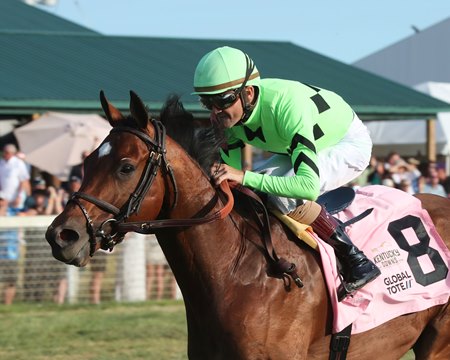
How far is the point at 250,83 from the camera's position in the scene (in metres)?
4.41

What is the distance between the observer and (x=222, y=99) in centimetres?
433

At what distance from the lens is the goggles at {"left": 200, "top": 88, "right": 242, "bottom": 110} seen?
4.32 m

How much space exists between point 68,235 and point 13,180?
23.8 feet

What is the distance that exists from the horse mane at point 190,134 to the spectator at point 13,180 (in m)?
6.74

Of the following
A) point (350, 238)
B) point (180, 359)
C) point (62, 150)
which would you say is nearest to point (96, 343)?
point (180, 359)

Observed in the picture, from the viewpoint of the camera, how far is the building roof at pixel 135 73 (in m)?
13.0

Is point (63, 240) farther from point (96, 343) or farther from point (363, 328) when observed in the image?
point (96, 343)

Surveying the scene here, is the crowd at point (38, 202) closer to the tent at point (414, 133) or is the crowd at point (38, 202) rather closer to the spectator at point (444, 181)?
the spectator at point (444, 181)

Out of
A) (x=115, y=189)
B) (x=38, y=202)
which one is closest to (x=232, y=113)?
(x=115, y=189)

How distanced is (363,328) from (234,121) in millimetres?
1268

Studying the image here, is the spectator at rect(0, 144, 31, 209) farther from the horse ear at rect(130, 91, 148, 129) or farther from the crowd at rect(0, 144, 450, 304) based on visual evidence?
the horse ear at rect(130, 91, 148, 129)

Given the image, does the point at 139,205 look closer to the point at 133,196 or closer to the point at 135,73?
the point at 133,196

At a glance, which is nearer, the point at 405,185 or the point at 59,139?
the point at 405,185

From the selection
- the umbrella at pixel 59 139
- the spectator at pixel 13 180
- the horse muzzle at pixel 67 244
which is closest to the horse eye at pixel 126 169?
the horse muzzle at pixel 67 244
